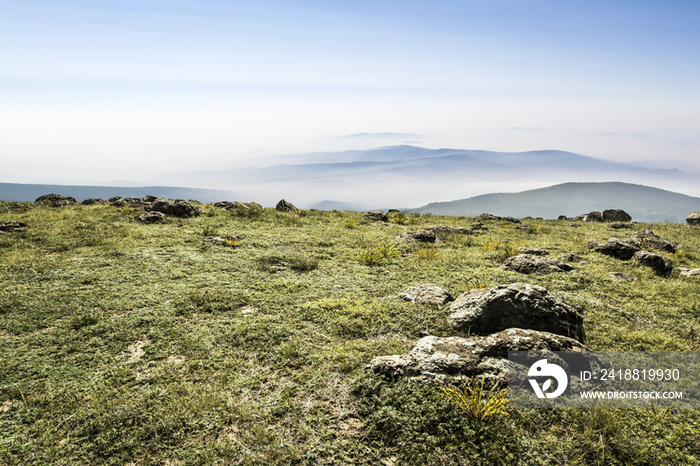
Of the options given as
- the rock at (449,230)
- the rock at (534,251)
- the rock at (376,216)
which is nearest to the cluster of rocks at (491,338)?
the rock at (534,251)

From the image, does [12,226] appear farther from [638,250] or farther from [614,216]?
[614,216]

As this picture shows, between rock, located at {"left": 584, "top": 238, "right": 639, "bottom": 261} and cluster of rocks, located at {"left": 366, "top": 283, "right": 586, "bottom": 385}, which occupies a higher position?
rock, located at {"left": 584, "top": 238, "right": 639, "bottom": 261}

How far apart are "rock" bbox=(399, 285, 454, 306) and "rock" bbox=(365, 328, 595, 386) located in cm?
239

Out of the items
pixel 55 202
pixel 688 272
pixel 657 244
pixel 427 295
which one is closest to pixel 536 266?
pixel 427 295

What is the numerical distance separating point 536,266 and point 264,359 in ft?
35.2

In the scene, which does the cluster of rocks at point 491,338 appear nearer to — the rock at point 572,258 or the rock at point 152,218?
the rock at point 572,258

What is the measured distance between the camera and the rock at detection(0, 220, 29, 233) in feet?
46.4

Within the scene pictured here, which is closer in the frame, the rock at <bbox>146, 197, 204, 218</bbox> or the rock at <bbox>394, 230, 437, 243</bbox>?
the rock at <bbox>394, 230, 437, 243</bbox>

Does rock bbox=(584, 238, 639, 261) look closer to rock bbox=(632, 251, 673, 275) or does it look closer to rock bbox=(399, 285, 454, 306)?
rock bbox=(632, 251, 673, 275)

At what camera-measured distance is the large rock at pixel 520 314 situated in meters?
6.83

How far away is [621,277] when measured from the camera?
11.7 meters

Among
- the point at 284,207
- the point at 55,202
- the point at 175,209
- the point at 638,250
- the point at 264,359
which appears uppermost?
the point at 55,202

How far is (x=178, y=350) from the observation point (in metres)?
6.46

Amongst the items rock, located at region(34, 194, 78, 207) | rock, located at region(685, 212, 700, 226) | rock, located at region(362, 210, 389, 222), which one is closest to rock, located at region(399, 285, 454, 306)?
rock, located at region(362, 210, 389, 222)
